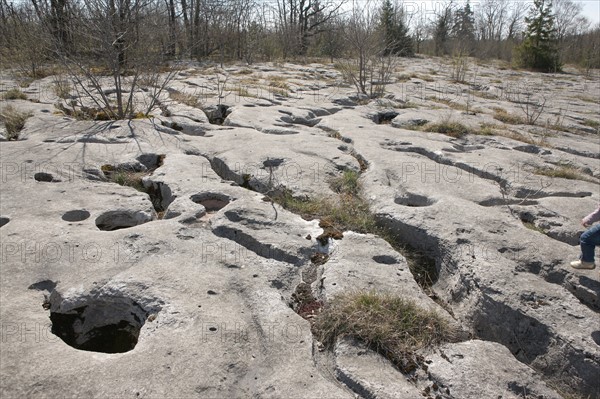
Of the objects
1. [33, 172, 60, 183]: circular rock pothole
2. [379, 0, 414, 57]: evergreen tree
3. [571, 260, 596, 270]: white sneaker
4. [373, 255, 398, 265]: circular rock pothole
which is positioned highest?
[379, 0, 414, 57]: evergreen tree

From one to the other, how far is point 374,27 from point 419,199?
28.2 ft

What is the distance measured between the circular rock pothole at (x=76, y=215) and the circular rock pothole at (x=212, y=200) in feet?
3.05

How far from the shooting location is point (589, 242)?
3.10 m

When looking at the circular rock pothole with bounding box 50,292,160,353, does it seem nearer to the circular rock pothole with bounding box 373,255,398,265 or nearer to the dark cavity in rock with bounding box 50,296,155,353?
the dark cavity in rock with bounding box 50,296,155,353

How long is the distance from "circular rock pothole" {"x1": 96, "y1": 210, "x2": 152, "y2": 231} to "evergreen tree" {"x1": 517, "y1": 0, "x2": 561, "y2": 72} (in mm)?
24760

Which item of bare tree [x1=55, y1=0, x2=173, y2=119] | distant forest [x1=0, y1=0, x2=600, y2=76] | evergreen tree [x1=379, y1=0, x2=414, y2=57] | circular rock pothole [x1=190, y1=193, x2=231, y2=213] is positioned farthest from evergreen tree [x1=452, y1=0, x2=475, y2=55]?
circular rock pothole [x1=190, y1=193, x2=231, y2=213]

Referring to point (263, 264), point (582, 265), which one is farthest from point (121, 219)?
point (582, 265)

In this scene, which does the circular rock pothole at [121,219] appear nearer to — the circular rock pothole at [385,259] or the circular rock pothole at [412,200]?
the circular rock pothole at [385,259]

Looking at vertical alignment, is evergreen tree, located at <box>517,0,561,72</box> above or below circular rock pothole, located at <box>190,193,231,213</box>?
above

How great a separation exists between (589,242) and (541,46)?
24.2m

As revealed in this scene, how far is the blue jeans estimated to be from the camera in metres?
3.06

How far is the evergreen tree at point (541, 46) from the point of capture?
23.1 metres

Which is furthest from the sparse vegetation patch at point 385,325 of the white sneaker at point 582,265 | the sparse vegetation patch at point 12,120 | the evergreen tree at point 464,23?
the evergreen tree at point 464,23

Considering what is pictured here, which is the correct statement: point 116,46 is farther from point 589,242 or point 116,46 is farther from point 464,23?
point 464,23
